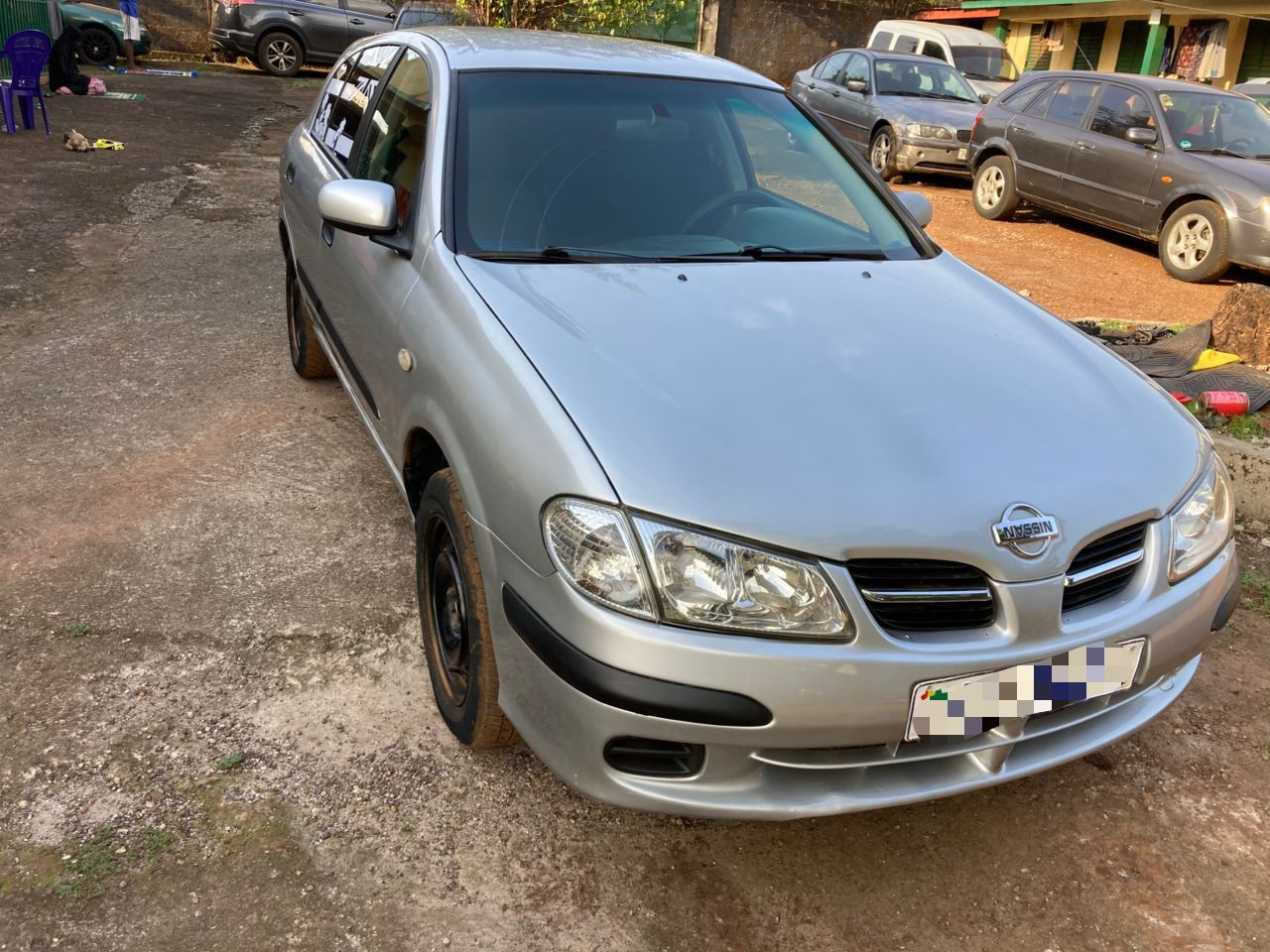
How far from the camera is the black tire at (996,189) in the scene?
1006cm

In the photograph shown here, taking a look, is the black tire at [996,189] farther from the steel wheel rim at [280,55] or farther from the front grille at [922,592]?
the steel wheel rim at [280,55]

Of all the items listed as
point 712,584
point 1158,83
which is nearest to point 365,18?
point 1158,83

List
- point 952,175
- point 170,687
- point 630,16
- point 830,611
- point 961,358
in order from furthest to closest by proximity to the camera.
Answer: point 630,16, point 952,175, point 170,687, point 961,358, point 830,611

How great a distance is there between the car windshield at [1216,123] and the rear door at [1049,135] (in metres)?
0.80

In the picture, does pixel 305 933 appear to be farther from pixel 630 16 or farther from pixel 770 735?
pixel 630 16

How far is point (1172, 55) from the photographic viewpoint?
2097 centimetres

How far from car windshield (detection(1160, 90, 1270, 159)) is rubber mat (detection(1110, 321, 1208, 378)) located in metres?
3.90

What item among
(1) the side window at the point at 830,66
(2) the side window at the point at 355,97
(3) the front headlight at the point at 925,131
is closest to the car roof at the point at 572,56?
(2) the side window at the point at 355,97

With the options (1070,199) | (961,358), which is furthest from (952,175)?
(961,358)

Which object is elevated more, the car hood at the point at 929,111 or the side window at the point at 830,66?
the side window at the point at 830,66

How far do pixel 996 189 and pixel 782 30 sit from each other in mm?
12452

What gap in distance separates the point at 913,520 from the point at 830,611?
0.24m

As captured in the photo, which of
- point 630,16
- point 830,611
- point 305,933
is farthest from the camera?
point 630,16

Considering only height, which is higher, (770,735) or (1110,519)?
(1110,519)
